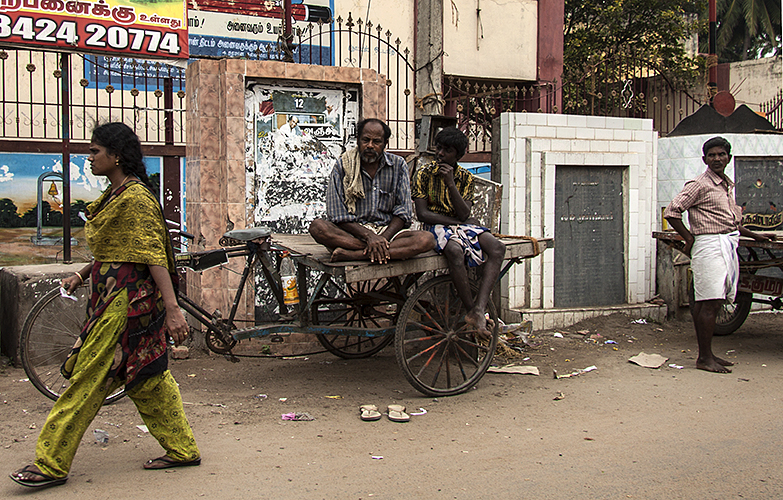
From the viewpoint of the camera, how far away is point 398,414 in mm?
4613

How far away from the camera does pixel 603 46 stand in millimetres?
17891

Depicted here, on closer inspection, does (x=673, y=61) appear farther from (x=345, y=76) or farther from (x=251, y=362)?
(x=251, y=362)

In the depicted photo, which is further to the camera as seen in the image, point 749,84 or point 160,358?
point 749,84

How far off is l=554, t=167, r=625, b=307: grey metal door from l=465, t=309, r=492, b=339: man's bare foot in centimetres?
292

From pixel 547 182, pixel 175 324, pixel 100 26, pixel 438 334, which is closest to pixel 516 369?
pixel 438 334

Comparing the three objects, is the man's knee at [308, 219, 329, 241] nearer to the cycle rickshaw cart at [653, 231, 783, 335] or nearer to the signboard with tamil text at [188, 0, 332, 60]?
the cycle rickshaw cart at [653, 231, 783, 335]

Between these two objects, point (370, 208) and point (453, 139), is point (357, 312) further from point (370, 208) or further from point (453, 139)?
point (453, 139)

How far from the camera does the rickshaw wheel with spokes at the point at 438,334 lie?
4957 mm

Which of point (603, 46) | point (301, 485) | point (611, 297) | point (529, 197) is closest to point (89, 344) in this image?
point (301, 485)

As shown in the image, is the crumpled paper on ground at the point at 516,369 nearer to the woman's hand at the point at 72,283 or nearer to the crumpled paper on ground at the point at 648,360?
the crumpled paper on ground at the point at 648,360

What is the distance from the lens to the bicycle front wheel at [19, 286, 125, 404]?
459 cm

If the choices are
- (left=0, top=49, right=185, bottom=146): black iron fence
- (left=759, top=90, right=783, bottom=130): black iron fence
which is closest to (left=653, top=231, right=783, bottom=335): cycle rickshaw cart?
A: (left=759, top=90, right=783, bottom=130): black iron fence

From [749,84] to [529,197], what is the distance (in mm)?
17722

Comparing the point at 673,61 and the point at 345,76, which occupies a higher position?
the point at 673,61
